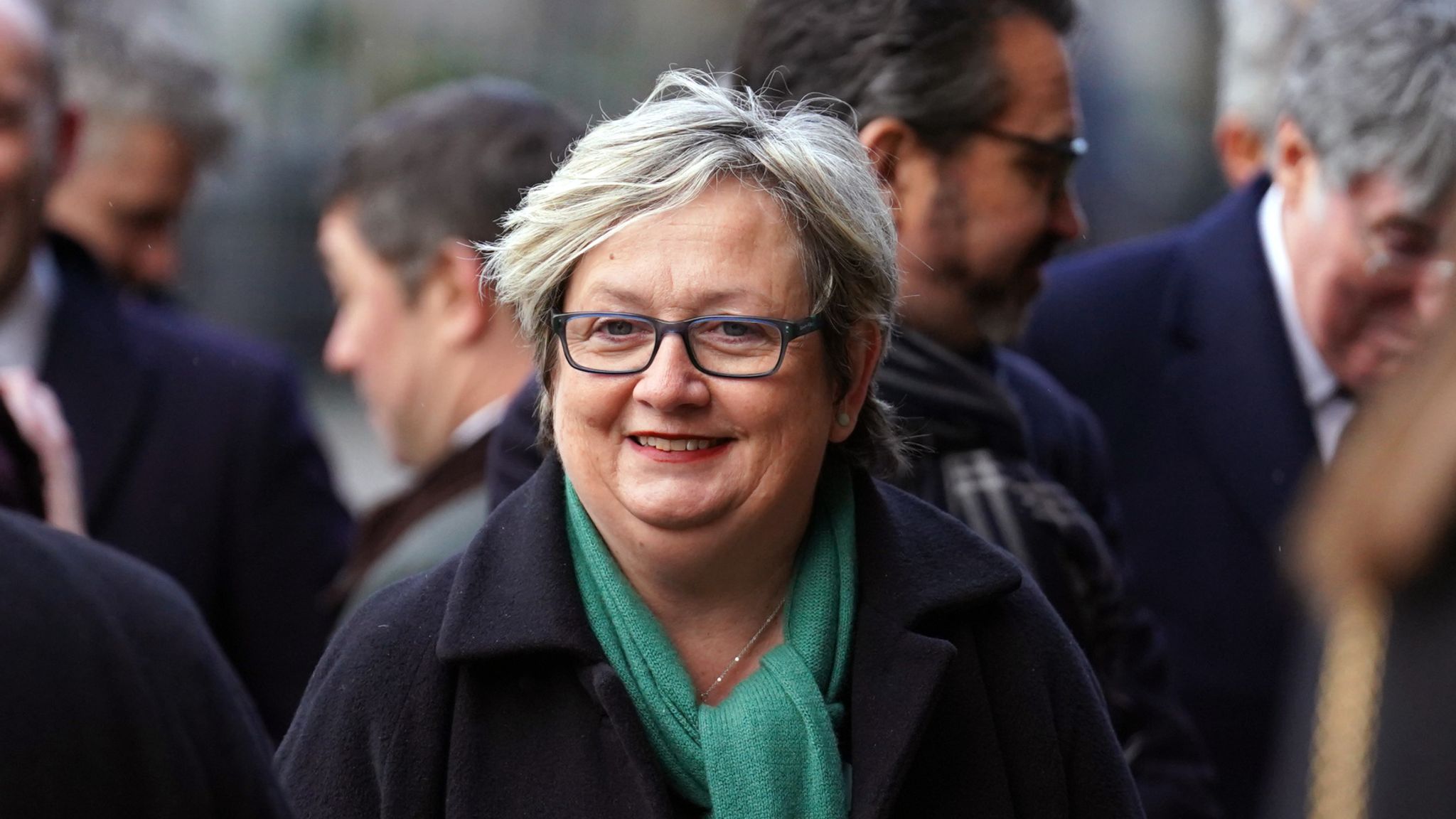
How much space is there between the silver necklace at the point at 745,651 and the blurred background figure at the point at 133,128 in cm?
296

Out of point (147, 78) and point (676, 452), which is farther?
point (147, 78)

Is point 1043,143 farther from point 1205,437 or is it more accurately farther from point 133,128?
point 133,128

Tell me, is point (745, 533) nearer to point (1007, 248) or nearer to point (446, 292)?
point (1007, 248)

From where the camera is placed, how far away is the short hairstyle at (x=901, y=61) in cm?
305

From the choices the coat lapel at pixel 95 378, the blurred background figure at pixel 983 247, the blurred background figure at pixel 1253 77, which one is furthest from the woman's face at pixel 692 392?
the blurred background figure at pixel 1253 77

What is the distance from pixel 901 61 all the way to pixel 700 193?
0.88m

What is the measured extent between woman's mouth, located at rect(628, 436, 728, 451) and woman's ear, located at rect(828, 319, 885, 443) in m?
0.21

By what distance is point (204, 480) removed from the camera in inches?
159

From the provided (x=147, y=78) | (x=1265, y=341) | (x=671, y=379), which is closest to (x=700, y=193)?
(x=671, y=379)

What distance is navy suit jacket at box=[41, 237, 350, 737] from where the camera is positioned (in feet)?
13.0

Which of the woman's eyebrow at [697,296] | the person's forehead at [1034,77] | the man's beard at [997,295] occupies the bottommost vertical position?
the man's beard at [997,295]

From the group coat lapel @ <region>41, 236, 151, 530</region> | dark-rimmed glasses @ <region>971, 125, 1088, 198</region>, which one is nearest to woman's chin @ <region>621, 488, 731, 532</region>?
dark-rimmed glasses @ <region>971, 125, 1088, 198</region>

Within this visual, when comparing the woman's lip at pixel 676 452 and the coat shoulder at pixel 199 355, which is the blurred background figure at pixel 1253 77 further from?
the woman's lip at pixel 676 452

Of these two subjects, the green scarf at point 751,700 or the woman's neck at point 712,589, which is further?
the woman's neck at point 712,589
